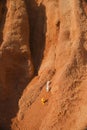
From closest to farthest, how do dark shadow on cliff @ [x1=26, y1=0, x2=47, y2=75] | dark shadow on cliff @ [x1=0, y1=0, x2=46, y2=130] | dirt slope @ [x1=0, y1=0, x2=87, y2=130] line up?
1. dirt slope @ [x1=0, y1=0, x2=87, y2=130]
2. dark shadow on cliff @ [x1=0, y1=0, x2=46, y2=130]
3. dark shadow on cliff @ [x1=26, y1=0, x2=47, y2=75]

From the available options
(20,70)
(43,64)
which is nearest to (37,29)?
(43,64)

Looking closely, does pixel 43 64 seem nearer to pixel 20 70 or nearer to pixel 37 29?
pixel 20 70

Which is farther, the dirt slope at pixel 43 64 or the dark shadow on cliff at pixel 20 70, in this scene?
the dark shadow on cliff at pixel 20 70

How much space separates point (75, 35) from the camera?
19.4ft

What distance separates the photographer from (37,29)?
677 centimetres

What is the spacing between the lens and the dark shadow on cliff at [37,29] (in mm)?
6500

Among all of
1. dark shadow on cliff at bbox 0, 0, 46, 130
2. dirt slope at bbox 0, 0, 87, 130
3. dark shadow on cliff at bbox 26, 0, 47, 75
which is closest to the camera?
dirt slope at bbox 0, 0, 87, 130

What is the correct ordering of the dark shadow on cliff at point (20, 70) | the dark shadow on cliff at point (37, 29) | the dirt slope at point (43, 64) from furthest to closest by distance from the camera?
1. the dark shadow on cliff at point (37, 29)
2. the dark shadow on cliff at point (20, 70)
3. the dirt slope at point (43, 64)

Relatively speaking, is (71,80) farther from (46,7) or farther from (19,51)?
(46,7)

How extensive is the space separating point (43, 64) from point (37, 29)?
35.7 inches

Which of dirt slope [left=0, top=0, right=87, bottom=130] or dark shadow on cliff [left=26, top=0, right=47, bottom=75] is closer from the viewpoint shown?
dirt slope [left=0, top=0, right=87, bottom=130]

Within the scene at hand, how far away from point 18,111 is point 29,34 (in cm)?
167

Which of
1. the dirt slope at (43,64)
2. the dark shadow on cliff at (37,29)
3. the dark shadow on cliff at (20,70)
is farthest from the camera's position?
the dark shadow on cliff at (37,29)

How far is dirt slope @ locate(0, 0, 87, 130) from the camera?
5.49 metres
